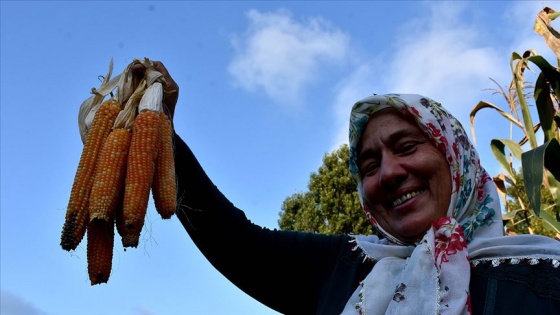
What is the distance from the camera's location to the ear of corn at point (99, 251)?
1.89m

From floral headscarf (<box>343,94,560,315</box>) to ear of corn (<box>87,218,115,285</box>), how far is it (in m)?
0.81

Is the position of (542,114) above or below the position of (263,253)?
above

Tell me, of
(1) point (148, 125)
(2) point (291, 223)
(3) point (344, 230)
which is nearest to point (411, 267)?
(1) point (148, 125)

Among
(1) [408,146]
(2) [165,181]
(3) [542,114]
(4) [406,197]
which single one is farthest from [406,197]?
(3) [542,114]

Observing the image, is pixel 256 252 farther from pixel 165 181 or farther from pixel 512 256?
pixel 512 256

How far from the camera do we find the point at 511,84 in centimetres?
600

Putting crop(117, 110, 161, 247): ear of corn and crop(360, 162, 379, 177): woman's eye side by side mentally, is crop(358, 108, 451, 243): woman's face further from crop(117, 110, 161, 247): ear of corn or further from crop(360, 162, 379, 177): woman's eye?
crop(117, 110, 161, 247): ear of corn

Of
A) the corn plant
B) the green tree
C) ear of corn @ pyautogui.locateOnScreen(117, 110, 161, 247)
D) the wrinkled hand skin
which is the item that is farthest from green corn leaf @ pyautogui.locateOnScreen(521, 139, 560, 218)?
the green tree

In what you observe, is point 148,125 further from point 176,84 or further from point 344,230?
point 344,230

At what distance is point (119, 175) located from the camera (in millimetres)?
1924

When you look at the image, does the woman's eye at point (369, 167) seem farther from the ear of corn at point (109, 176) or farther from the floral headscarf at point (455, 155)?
the ear of corn at point (109, 176)

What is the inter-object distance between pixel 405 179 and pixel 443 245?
0.29m

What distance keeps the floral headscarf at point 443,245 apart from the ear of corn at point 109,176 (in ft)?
2.84

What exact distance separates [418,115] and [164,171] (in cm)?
94
